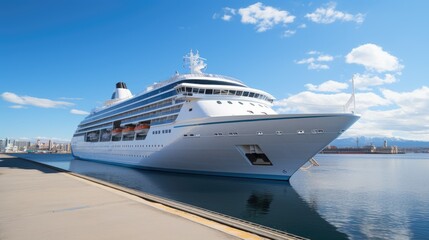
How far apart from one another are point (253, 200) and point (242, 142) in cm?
586

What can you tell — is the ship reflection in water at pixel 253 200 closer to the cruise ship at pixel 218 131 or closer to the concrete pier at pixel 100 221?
the cruise ship at pixel 218 131

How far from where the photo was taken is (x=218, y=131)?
21.5 metres

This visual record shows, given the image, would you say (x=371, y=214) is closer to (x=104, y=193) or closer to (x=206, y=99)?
(x=104, y=193)

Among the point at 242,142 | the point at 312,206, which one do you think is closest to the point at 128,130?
the point at 242,142

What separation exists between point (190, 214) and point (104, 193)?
6015mm

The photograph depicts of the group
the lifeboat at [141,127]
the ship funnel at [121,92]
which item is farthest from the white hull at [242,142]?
the ship funnel at [121,92]

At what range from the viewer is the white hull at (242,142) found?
18.9 m

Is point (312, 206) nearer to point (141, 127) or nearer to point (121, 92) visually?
point (141, 127)

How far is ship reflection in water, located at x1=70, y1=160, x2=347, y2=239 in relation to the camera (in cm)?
1113

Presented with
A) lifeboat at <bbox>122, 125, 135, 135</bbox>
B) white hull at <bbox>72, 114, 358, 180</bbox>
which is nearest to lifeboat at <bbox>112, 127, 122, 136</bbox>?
lifeboat at <bbox>122, 125, 135, 135</bbox>

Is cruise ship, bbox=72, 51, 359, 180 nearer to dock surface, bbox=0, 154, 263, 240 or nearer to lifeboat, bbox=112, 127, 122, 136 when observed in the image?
lifeboat, bbox=112, 127, 122, 136

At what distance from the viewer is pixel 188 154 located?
79.7ft

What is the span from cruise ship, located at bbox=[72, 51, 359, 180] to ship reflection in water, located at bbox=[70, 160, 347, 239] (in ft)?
5.62

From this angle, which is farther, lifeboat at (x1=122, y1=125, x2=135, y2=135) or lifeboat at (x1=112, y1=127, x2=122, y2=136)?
lifeboat at (x1=112, y1=127, x2=122, y2=136)
